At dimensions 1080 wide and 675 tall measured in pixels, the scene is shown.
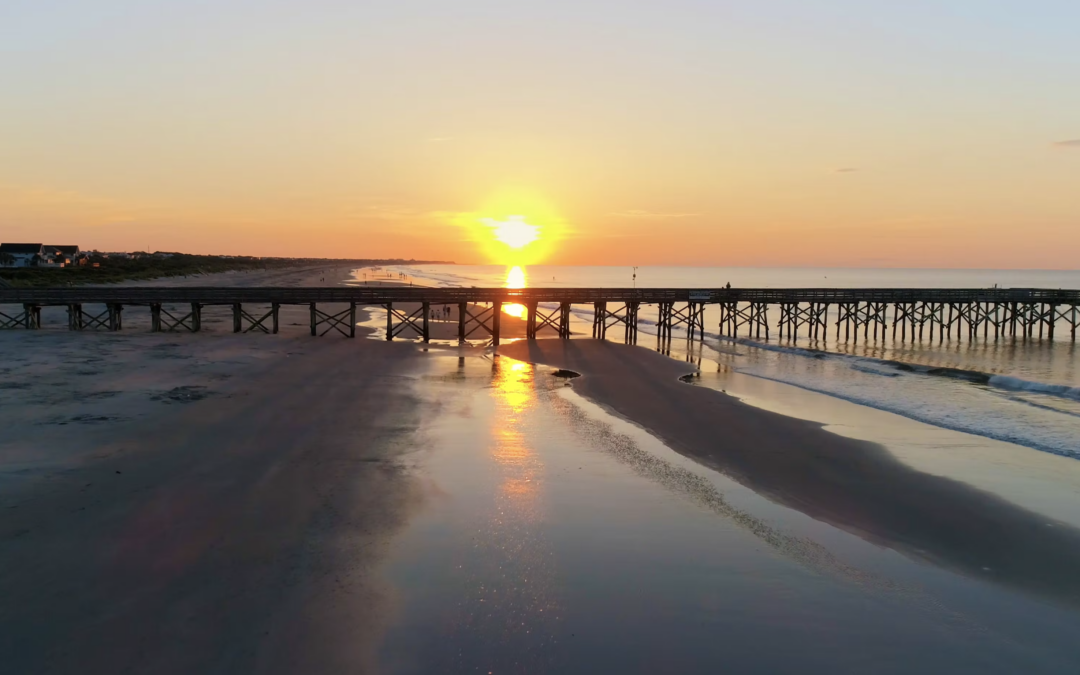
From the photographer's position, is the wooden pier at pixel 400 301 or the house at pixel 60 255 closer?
the wooden pier at pixel 400 301

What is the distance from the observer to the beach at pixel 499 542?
742 centimetres

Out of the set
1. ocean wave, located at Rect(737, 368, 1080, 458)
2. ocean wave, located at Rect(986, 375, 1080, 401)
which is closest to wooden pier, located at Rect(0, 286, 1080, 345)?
ocean wave, located at Rect(986, 375, 1080, 401)

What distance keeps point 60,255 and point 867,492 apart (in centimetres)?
13421

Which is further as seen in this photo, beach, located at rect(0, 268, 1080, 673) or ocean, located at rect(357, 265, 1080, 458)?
ocean, located at rect(357, 265, 1080, 458)

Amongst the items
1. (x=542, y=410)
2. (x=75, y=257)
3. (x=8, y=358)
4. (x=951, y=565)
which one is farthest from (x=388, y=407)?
(x=75, y=257)

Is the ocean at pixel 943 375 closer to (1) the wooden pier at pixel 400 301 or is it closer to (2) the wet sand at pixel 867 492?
(1) the wooden pier at pixel 400 301

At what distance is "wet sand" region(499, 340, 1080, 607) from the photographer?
10.5 m

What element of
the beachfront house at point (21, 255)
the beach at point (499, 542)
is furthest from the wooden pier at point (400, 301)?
the beachfront house at point (21, 255)

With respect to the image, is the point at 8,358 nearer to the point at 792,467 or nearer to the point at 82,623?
the point at 82,623

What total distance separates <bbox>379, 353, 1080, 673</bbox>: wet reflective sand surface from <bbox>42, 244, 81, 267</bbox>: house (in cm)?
11769

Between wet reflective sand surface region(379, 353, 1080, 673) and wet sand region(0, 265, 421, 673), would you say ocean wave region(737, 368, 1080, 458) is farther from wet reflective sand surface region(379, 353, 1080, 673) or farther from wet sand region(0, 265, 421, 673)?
wet sand region(0, 265, 421, 673)

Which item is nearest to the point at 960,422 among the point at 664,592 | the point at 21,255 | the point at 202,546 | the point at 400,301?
the point at 664,592

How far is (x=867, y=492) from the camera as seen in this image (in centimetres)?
1354

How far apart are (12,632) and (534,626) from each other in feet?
18.6
